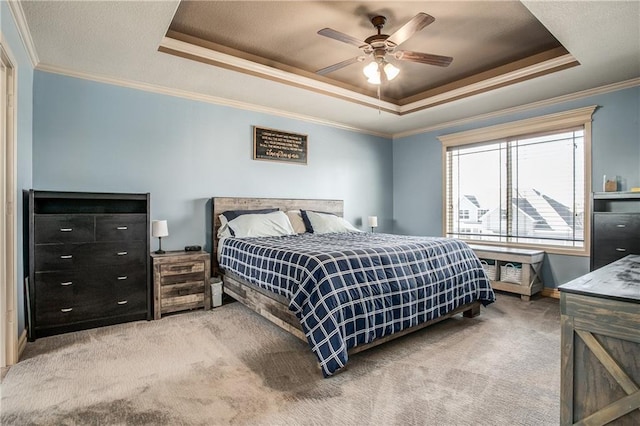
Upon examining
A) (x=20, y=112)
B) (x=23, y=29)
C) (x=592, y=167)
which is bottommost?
(x=592, y=167)

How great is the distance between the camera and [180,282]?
3510mm

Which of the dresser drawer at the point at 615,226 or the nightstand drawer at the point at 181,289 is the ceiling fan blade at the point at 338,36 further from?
the dresser drawer at the point at 615,226

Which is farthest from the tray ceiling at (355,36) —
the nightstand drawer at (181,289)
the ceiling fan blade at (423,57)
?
the nightstand drawer at (181,289)

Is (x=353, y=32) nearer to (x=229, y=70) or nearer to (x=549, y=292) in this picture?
(x=229, y=70)

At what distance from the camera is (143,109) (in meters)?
3.74

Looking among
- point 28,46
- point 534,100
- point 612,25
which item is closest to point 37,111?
point 28,46

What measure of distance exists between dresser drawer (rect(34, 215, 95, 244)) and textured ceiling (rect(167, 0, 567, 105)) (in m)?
1.87

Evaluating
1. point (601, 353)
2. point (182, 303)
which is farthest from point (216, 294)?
point (601, 353)

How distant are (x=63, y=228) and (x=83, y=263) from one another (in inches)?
13.8

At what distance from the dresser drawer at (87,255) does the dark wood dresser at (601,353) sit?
337 centimetres

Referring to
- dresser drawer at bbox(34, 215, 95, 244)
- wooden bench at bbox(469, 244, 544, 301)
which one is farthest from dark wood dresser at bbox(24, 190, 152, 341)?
wooden bench at bbox(469, 244, 544, 301)

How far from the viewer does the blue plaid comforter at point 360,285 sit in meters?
2.21

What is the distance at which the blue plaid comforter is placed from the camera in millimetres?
2211

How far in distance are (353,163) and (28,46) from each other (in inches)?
165
